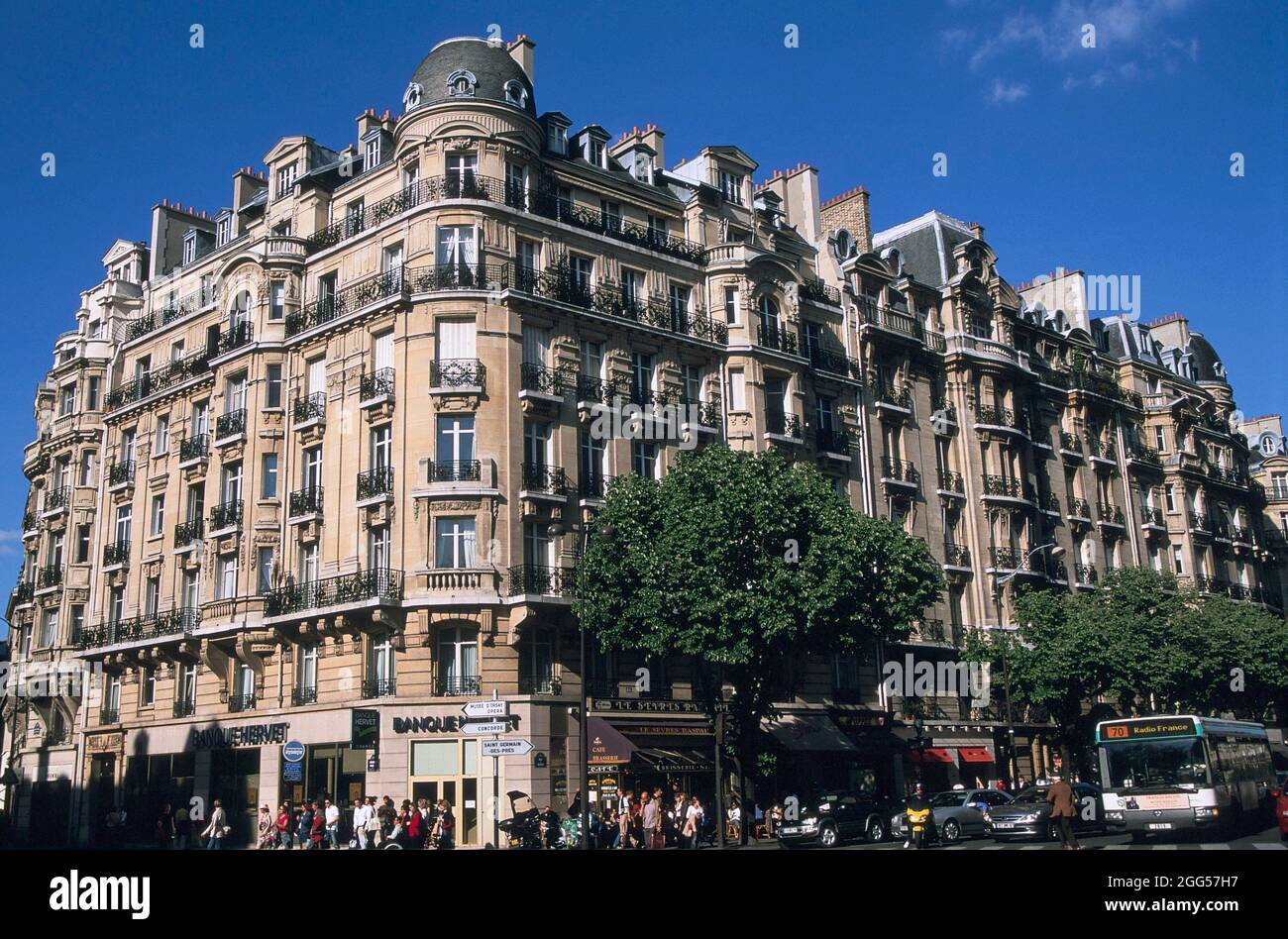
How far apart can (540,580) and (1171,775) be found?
1735cm

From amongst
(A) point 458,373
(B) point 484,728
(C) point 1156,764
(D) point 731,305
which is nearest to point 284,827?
(B) point 484,728

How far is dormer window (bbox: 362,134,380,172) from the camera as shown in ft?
136

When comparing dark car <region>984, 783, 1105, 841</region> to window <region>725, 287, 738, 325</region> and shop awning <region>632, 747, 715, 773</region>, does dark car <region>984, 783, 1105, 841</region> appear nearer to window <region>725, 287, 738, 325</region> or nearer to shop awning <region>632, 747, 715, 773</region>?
shop awning <region>632, 747, 715, 773</region>

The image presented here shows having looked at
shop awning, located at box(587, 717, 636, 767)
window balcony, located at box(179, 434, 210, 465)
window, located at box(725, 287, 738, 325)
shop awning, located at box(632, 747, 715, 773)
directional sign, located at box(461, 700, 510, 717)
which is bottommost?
shop awning, located at box(632, 747, 715, 773)

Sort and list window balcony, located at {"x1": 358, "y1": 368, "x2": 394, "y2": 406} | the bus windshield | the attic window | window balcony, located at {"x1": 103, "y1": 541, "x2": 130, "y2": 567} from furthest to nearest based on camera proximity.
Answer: window balcony, located at {"x1": 103, "y1": 541, "x2": 130, "y2": 567} < the attic window < window balcony, located at {"x1": 358, "y1": 368, "x2": 394, "y2": 406} < the bus windshield

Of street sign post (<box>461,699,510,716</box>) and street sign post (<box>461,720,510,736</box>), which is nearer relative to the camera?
street sign post (<box>461,720,510,736</box>)

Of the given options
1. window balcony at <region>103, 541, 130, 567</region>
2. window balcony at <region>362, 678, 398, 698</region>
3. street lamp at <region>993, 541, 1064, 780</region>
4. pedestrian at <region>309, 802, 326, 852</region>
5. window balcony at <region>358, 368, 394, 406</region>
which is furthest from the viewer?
window balcony at <region>103, 541, 130, 567</region>

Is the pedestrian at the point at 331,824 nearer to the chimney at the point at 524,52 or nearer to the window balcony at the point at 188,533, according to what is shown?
the window balcony at the point at 188,533

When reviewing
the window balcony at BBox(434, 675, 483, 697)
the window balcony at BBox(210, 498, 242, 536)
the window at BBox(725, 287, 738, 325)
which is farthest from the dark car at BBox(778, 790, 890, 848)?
the window balcony at BBox(210, 498, 242, 536)

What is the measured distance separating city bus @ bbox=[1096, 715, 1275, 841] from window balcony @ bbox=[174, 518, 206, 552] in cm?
2993

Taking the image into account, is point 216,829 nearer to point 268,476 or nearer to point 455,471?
point 455,471
